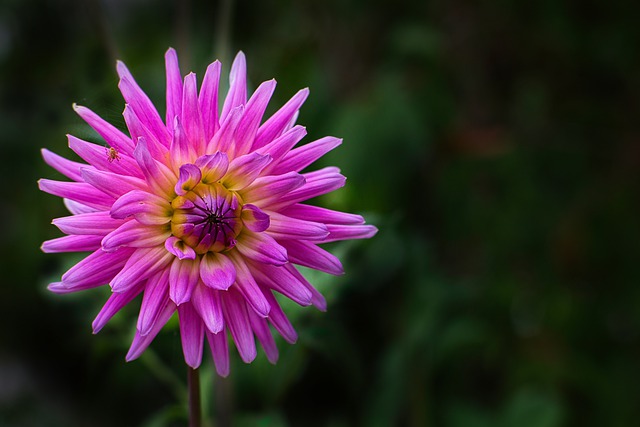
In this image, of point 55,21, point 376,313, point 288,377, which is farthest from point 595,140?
point 55,21

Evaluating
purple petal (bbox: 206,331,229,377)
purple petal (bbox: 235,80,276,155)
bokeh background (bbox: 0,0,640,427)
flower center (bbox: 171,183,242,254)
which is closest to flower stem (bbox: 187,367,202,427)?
purple petal (bbox: 206,331,229,377)

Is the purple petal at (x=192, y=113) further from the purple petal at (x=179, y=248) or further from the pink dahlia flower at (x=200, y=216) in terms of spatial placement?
the purple petal at (x=179, y=248)

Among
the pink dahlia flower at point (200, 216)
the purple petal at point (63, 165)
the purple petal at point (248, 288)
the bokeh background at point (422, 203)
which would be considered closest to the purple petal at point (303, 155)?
the pink dahlia flower at point (200, 216)

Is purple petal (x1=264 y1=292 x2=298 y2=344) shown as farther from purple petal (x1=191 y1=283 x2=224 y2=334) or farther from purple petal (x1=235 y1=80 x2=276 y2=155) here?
purple petal (x1=235 y1=80 x2=276 y2=155)

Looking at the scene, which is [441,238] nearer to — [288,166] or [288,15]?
[288,15]

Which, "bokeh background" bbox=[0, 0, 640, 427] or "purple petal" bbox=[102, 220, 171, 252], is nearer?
"purple petal" bbox=[102, 220, 171, 252]
